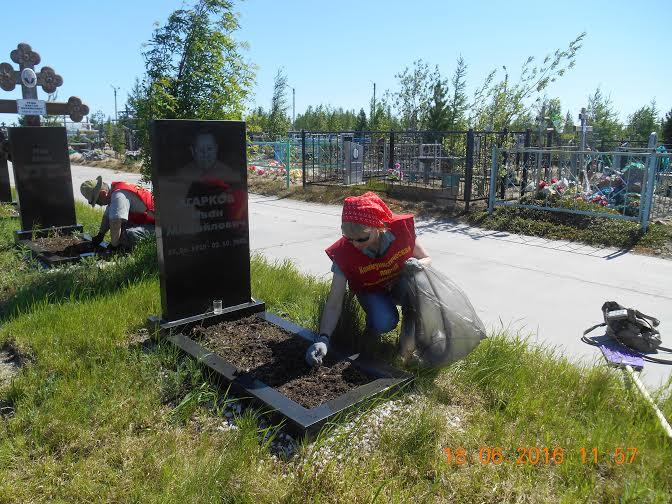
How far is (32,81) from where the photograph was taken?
9.77 m

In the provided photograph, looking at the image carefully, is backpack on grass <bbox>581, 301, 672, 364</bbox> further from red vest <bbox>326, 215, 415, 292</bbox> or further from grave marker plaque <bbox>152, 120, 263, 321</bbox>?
grave marker plaque <bbox>152, 120, 263, 321</bbox>

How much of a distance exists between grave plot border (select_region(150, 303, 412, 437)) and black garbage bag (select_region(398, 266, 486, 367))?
253 millimetres

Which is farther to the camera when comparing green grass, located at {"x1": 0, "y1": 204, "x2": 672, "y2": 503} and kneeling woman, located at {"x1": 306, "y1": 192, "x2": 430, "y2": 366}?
kneeling woman, located at {"x1": 306, "y1": 192, "x2": 430, "y2": 366}

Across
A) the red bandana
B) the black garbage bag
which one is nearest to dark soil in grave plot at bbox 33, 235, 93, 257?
the red bandana

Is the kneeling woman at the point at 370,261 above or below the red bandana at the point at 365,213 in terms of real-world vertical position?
below

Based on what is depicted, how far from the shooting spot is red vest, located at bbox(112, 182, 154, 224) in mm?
6074

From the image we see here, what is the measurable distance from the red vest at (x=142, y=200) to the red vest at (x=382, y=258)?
3460 millimetres

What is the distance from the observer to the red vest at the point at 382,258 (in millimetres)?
3504

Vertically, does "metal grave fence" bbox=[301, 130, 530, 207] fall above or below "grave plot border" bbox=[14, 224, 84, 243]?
above

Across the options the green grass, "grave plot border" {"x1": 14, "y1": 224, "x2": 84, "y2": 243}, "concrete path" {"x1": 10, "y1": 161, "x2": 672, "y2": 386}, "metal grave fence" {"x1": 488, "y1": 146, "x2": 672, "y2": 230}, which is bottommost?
"concrete path" {"x1": 10, "y1": 161, "x2": 672, "y2": 386}

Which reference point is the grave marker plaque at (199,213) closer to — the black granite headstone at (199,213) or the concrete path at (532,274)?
the black granite headstone at (199,213)

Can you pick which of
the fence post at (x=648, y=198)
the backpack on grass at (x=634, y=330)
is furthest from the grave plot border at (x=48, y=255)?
the fence post at (x=648, y=198)
